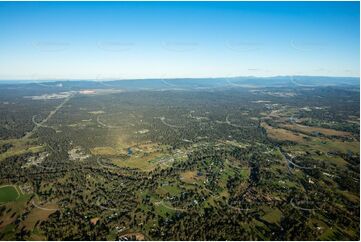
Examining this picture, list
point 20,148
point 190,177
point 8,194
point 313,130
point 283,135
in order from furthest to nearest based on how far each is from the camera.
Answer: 1. point 313,130
2. point 283,135
3. point 20,148
4. point 190,177
5. point 8,194

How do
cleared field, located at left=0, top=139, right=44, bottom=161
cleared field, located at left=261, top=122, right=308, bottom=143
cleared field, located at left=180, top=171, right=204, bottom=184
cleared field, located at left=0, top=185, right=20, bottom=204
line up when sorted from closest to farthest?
cleared field, located at left=0, top=185, right=20, bottom=204, cleared field, located at left=180, top=171, right=204, bottom=184, cleared field, located at left=0, top=139, right=44, bottom=161, cleared field, located at left=261, top=122, right=308, bottom=143

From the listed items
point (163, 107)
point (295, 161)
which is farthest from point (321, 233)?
point (163, 107)

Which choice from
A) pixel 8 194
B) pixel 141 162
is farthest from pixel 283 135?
pixel 8 194

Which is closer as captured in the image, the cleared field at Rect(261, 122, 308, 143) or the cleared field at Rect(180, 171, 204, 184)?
the cleared field at Rect(180, 171, 204, 184)

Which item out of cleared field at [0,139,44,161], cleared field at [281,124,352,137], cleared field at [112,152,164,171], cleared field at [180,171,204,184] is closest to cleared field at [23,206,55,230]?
cleared field at [112,152,164,171]

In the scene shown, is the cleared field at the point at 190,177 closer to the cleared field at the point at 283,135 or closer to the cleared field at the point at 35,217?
the cleared field at the point at 35,217

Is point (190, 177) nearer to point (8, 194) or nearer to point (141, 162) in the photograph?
point (141, 162)

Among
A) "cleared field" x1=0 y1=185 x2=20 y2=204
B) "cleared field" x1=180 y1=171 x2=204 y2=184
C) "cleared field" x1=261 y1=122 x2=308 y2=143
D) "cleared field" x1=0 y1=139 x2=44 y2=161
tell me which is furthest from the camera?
"cleared field" x1=261 y1=122 x2=308 y2=143

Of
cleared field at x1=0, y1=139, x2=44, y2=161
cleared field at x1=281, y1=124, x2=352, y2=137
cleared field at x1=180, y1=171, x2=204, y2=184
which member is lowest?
cleared field at x1=281, y1=124, x2=352, y2=137

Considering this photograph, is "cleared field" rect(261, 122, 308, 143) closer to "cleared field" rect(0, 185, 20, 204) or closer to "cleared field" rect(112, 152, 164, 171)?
"cleared field" rect(112, 152, 164, 171)
